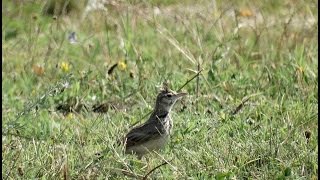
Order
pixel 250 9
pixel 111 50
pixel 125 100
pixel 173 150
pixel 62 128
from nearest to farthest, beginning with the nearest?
1. pixel 173 150
2. pixel 62 128
3. pixel 125 100
4. pixel 111 50
5. pixel 250 9

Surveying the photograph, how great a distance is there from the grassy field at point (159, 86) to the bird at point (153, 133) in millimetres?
67

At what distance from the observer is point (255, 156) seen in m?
6.36

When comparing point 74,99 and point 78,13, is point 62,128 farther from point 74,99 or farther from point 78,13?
point 78,13

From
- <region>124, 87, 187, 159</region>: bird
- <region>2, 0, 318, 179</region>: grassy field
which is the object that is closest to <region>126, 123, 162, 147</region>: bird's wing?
<region>124, 87, 187, 159</region>: bird

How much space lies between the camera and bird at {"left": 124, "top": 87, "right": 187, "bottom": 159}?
6.82 metres

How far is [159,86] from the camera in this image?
7.69m

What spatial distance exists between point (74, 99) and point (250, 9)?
2794 mm

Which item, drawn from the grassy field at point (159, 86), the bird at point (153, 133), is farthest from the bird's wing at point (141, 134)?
the grassy field at point (159, 86)

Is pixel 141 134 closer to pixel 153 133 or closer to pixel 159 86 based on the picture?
pixel 153 133

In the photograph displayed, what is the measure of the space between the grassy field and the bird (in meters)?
0.07

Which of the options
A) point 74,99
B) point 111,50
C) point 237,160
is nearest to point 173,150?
point 237,160

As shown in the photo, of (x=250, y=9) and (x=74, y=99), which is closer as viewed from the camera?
(x=74, y=99)

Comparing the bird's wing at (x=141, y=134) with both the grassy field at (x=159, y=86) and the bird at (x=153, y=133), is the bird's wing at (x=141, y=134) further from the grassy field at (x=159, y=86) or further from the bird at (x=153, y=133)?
the grassy field at (x=159, y=86)

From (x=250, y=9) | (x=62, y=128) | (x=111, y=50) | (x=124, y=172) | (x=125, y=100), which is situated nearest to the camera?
(x=124, y=172)
